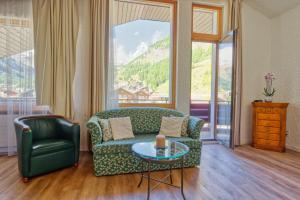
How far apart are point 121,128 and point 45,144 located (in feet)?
3.53

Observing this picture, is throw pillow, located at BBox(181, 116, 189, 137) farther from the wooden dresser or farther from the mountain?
the wooden dresser

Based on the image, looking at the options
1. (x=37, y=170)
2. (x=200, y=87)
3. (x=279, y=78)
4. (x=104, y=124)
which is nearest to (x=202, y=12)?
(x=200, y=87)

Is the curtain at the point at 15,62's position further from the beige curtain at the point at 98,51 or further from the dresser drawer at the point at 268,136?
the dresser drawer at the point at 268,136

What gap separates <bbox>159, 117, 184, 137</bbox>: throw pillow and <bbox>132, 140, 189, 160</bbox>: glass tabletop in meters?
0.78

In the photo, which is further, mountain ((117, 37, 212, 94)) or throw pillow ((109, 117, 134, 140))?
mountain ((117, 37, 212, 94))

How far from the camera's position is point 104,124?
3135mm

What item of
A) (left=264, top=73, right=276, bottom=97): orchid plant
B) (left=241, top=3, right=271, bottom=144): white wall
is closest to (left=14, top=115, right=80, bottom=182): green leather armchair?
(left=241, top=3, right=271, bottom=144): white wall

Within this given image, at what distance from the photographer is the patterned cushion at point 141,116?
139 inches

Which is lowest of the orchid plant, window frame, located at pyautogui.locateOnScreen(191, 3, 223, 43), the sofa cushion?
the sofa cushion

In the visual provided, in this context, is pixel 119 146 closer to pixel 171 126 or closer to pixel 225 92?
pixel 171 126

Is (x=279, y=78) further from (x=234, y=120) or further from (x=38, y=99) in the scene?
(x=38, y=99)

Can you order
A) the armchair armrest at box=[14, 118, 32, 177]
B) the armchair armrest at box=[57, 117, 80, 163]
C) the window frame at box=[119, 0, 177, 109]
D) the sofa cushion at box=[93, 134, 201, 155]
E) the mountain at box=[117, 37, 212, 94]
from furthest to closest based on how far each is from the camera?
the window frame at box=[119, 0, 177, 109] → the mountain at box=[117, 37, 212, 94] → the armchair armrest at box=[57, 117, 80, 163] → the sofa cushion at box=[93, 134, 201, 155] → the armchair armrest at box=[14, 118, 32, 177]

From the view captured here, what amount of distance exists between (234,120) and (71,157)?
3076 mm

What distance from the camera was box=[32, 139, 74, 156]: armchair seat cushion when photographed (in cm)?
265
